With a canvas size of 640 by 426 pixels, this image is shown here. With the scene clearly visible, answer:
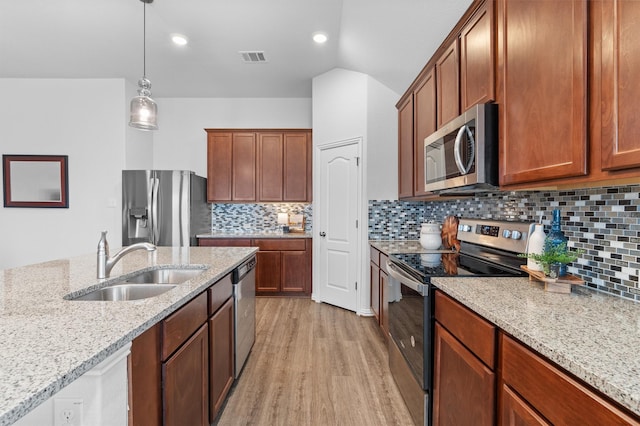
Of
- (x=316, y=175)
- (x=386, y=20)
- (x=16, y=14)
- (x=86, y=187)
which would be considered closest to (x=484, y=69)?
(x=386, y=20)

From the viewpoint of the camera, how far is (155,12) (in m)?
2.87

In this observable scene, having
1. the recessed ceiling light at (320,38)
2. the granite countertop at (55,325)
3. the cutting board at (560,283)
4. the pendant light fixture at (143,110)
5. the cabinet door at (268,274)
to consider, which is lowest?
the cabinet door at (268,274)

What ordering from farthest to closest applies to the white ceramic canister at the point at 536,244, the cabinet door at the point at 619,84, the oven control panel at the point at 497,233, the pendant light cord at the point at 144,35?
1. the pendant light cord at the point at 144,35
2. the oven control panel at the point at 497,233
3. the white ceramic canister at the point at 536,244
4. the cabinet door at the point at 619,84

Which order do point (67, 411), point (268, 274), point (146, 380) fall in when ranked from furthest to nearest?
point (268, 274) < point (146, 380) < point (67, 411)

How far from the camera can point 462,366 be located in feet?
4.13

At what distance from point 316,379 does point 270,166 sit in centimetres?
304

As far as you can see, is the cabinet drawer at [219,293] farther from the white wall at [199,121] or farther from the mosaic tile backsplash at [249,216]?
the white wall at [199,121]

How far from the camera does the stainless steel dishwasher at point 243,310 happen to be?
2.12 m

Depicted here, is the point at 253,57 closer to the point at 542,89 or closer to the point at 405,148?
the point at 405,148

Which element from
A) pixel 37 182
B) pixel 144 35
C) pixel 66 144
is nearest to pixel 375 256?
pixel 144 35

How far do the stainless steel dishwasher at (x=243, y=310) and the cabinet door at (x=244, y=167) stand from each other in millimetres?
2160

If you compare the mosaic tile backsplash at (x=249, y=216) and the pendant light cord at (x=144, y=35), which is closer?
the pendant light cord at (x=144, y=35)

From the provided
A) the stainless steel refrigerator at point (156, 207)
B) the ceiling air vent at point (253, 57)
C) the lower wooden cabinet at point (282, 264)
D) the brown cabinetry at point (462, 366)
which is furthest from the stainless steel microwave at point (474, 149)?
the stainless steel refrigerator at point (156, 207)

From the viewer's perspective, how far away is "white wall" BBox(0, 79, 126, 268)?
14.2 ft
